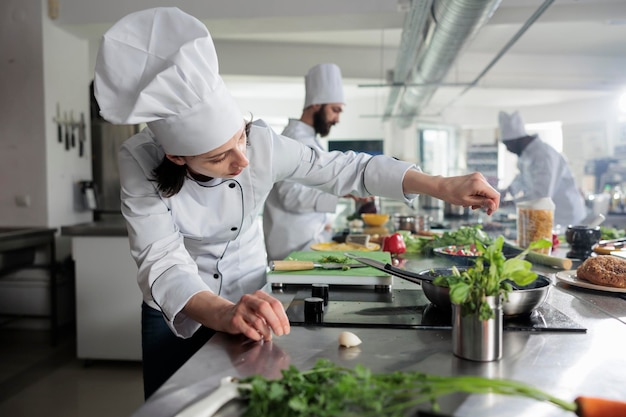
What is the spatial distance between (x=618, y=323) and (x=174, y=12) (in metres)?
1.17

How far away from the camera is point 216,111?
3.92ft

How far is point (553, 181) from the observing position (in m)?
4.69

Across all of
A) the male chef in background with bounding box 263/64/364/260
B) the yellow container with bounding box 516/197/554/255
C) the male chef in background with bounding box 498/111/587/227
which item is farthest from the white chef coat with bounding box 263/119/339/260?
the male chef in background with bounding box 498/111/587/227

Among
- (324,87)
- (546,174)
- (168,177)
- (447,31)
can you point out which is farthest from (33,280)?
(546,174)

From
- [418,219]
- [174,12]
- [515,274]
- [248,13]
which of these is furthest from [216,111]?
[248,13]

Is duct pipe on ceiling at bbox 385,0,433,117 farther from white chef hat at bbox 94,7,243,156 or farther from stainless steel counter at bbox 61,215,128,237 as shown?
stainless steel counter at bbox 61,215,128,237

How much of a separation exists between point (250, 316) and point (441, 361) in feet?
1.18

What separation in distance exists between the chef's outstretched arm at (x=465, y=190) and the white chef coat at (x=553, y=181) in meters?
3.67

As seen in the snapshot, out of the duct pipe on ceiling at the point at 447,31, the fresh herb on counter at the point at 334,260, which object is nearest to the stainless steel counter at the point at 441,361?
the fresh herb on counter at the point at 334,260

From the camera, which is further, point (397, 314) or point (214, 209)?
point (214, 209)

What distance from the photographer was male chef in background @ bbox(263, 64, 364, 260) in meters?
2.81

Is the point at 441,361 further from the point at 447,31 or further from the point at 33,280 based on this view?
the point at 33,280

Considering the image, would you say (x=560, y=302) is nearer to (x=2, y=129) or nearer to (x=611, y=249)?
(x=611, y=249)

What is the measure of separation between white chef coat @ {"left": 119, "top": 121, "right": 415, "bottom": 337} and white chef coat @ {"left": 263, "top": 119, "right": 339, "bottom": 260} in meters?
1.00
